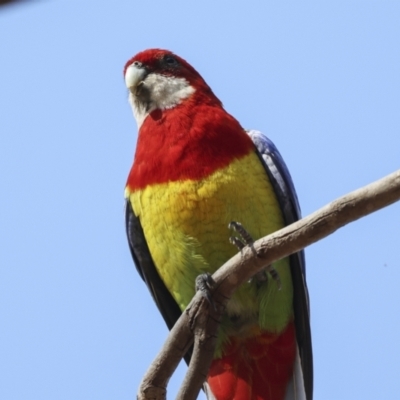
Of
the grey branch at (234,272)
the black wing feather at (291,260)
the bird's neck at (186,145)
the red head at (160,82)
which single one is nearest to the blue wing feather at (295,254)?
the black wing feather at (291,260)

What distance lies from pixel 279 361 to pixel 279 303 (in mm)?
470

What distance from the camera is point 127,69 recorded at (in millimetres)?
5250

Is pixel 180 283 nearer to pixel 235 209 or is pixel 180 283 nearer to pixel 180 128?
pixel 235 209

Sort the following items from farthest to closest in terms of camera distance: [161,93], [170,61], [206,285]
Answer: [170,61] < [161,93] < [206,285]

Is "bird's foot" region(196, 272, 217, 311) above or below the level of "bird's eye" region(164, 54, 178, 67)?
Result: below

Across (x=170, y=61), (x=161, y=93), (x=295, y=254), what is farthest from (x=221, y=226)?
(x=170, y=61)

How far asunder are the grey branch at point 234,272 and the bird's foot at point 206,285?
0.02 m

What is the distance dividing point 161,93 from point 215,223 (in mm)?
1325

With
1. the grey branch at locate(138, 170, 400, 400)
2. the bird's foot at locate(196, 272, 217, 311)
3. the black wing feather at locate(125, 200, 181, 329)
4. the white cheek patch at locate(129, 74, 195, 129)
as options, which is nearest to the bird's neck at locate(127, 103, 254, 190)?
the white cheek patch at locate(129, 74, 195, 129)

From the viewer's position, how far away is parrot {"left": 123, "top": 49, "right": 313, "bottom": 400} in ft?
13.9

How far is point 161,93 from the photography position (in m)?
5.04

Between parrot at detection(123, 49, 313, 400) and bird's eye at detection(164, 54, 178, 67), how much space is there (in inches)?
13.9

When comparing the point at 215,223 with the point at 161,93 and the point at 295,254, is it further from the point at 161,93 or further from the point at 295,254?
the point at 161,93

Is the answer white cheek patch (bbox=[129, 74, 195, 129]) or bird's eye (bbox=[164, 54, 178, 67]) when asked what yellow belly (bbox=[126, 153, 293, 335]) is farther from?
bird's eye (bbox=[164, 54, 178, 67])
